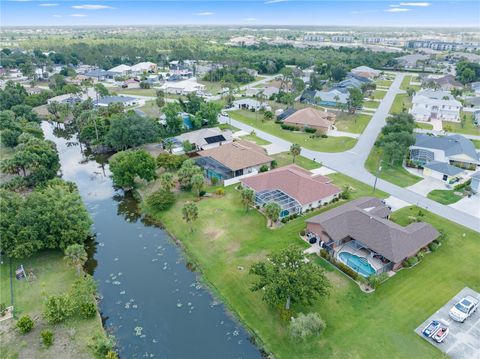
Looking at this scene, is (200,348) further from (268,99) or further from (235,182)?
(268,99)

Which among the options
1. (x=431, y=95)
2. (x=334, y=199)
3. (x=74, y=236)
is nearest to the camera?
(x=74, y=236)

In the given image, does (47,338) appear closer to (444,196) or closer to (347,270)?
(347,270)

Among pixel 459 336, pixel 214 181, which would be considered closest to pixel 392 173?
pixel 214 181

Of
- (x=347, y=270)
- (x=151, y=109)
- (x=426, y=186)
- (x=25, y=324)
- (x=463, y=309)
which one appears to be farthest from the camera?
(x=151, y=109)

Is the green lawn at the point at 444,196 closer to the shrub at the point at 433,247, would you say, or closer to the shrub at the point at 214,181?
the shrub at the point at 433,247

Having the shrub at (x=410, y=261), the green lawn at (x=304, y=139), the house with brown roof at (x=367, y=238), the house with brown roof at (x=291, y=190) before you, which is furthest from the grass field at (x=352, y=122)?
the shrub at (x=410, y=261)

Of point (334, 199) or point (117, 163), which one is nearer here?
point (334, 199)

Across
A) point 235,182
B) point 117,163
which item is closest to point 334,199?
point 235,182
